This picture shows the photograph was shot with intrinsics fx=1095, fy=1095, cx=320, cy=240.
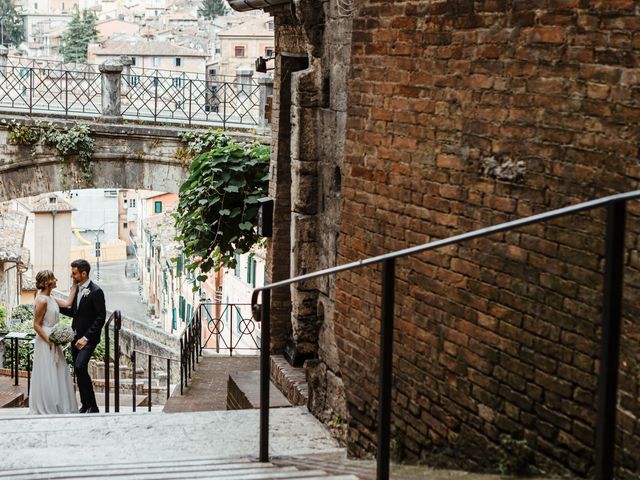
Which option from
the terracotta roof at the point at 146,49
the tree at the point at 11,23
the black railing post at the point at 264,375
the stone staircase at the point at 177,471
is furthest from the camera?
the tree at the point at 11,23

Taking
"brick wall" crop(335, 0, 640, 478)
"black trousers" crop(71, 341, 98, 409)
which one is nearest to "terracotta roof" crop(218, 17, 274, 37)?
"black trousers" crop(71, 341, 98, 409)

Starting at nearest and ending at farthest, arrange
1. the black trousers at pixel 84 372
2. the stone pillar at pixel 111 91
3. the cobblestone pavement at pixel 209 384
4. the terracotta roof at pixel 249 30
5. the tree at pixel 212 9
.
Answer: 1. the black trousers at pixel 84 372
2. the cobblestone pavement at pixel 209 384
3. the stone pillar at pixel 111 91
4. the terracotta roof at pixel 249 30
5. the tree at pixel 212 9

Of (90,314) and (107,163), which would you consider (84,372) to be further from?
(107,163)

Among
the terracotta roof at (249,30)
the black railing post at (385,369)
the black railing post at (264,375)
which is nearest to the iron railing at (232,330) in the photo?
the black railing post at (264,375)

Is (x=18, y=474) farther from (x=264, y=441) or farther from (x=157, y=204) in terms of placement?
(x=157, y=204)

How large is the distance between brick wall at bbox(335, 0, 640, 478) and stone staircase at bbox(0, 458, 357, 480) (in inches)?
13.1

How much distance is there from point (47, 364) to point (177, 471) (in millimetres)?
3623

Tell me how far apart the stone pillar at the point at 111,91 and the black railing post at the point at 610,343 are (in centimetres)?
1033

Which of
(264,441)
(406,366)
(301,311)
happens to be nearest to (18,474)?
(264,441)

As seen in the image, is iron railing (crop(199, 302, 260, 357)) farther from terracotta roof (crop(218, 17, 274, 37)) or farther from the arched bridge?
terracotta roof (crop(218, 17, 274, 37))

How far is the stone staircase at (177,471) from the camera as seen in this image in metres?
4.44

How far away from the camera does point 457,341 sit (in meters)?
3.87

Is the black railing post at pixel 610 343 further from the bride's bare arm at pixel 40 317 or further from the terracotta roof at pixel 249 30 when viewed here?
the terracotta roof at pixel 249 30

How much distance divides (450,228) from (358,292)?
0.57 metres
